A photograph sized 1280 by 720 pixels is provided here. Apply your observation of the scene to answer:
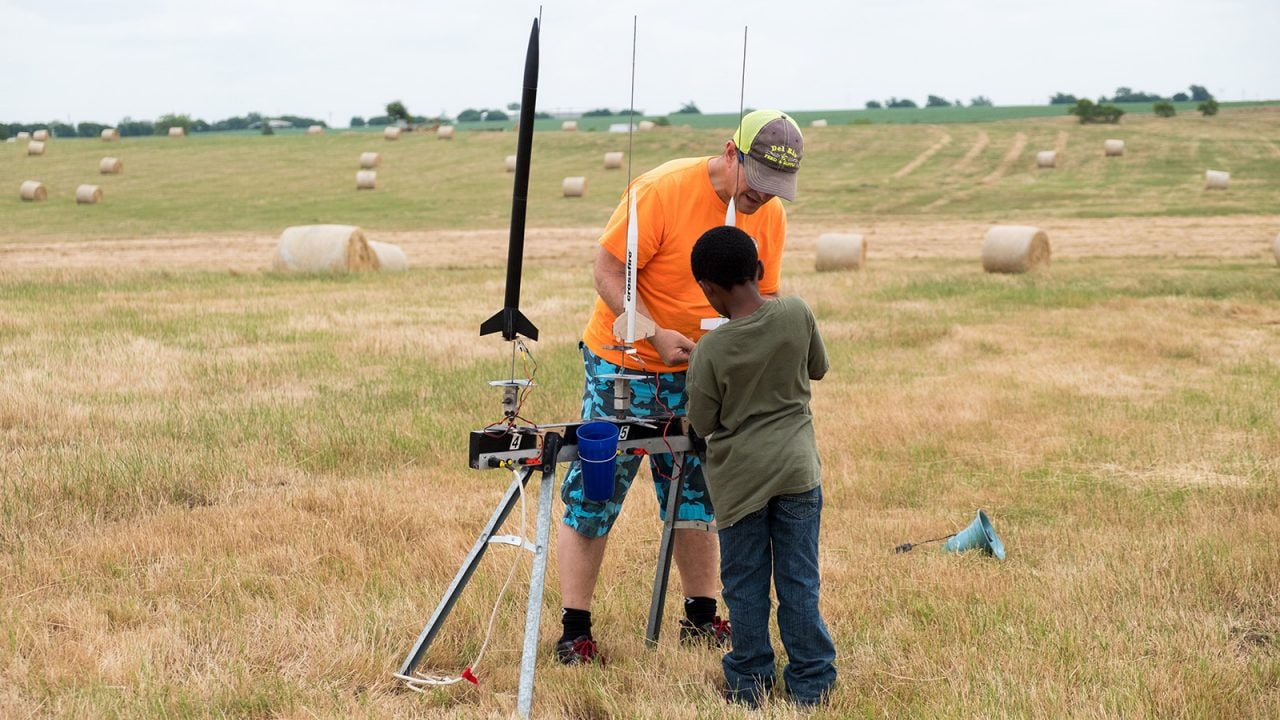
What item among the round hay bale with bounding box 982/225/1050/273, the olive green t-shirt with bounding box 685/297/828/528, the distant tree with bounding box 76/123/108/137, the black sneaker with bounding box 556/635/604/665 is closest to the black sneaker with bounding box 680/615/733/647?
the black sneaker with bounding box 556/635/604/665

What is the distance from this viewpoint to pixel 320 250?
19.2 metres

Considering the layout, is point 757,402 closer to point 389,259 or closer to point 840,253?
point 840,253

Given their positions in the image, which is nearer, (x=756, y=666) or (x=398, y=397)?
(x=756, y=666)

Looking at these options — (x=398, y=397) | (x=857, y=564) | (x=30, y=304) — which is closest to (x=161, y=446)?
(x=398, y=397)

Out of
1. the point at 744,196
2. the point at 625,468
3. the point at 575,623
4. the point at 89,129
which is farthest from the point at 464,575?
the point at 89,129

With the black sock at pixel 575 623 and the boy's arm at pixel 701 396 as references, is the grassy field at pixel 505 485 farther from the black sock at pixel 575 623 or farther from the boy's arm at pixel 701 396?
the boy's arm at pixel 701 396

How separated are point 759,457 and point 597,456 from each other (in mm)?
555

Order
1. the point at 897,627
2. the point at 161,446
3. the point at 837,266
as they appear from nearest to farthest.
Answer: the point at 897,627, the point at 161,446, the point at 837,266

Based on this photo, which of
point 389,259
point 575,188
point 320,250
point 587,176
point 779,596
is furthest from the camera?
point 587,176

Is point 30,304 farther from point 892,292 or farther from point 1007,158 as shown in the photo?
point 1007,158

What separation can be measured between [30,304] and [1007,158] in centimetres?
4135

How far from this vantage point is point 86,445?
25.6 ft

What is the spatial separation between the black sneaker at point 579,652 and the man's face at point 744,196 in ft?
5.82

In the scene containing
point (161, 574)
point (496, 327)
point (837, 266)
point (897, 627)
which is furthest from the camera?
point (837, 266)
